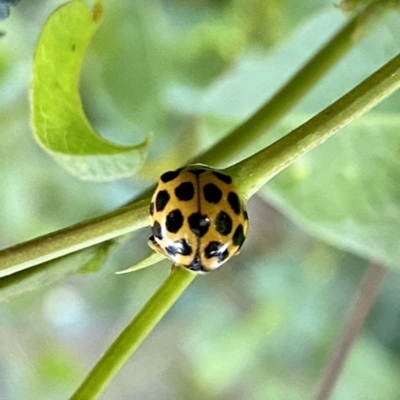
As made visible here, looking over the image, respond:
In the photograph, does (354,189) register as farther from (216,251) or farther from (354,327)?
(216,251)

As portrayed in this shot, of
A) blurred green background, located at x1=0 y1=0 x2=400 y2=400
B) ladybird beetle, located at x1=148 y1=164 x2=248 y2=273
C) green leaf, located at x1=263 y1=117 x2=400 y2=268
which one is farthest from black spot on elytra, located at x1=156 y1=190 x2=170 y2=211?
blurred green background, located at x1=0 y1=0 x2=400 y2=400

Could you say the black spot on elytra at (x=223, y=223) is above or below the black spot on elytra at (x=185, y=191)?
below

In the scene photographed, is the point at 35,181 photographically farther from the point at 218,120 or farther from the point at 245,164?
the point at 245,164

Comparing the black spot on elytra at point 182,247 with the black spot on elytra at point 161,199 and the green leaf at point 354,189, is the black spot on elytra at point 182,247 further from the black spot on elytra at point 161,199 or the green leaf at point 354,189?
the green leaf at point 354,189

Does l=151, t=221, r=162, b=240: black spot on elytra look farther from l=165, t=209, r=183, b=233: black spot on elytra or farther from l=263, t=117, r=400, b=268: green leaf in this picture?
l=263, t=117, r=400, b=268: green leaf

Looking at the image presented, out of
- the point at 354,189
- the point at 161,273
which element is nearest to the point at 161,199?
the point at 354,189

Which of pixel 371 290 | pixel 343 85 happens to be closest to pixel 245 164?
pixel 343 85

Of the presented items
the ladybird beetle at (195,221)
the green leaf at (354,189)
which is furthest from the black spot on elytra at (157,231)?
the green leaf at (354,189)

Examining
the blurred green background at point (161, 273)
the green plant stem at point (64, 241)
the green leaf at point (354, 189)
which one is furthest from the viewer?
the blurred green background at point (161, 273)

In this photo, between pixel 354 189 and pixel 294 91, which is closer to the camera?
pixel 294 91
